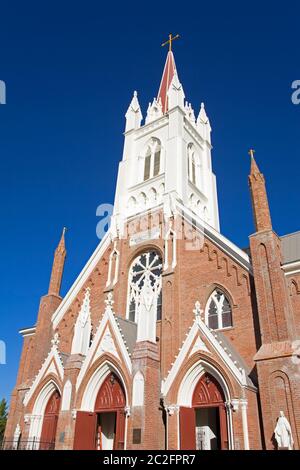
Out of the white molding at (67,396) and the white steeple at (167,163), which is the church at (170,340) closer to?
the white molding at (67,396)

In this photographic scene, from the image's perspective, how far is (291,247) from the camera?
18.2 metres

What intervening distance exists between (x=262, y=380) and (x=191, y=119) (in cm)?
2233

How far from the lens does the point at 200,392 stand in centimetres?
1539

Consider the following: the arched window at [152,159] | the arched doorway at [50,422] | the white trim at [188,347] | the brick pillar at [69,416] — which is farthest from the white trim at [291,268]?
the arched window at [152,159]

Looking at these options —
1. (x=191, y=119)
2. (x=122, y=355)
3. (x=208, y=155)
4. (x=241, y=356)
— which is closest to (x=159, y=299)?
(x=122, y=355)

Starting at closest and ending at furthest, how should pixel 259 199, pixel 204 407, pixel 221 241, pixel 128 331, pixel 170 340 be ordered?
pixel 204 407, pixel 259 199, pixel 170 340, pixel 128 331, pixel 221 241

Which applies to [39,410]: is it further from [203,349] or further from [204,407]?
[203,349]

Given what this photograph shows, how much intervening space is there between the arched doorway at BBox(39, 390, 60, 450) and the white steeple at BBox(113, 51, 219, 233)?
10.6 metres

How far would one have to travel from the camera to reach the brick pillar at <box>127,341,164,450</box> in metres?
14.2

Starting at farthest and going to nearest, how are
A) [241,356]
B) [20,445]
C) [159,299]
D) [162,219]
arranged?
[162,219], [159,299], [20,445], [241,356]

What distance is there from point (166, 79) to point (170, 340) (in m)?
25.5

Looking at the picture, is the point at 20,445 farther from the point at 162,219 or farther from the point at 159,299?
the point at 162,219

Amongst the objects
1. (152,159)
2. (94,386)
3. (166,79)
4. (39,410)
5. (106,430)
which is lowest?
(106,430)

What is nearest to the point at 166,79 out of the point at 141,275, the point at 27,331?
the point at 141,275
